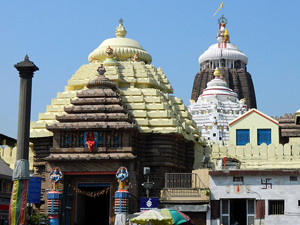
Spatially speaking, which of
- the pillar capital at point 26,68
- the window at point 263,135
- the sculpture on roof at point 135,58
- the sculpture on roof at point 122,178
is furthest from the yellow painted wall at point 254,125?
the pillar capital at point 26,68

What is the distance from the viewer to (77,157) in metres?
49.3

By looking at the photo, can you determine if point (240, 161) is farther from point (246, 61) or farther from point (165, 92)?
point (246, 61)

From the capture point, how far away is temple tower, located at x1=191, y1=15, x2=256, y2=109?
11594cm

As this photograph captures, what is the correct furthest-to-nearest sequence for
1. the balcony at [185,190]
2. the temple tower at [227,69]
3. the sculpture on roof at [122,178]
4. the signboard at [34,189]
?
the temple tower at [227,69] < the signboard at [34,189] < the sculpture on roof at [122,178] < the balcony at [185,190]

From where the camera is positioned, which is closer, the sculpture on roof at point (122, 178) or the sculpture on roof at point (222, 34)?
the sculpture on roof at point (122, 178)

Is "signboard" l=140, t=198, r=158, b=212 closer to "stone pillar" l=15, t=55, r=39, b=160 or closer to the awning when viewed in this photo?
the awning

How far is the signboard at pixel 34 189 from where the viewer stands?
4903cm

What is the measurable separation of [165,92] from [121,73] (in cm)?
475

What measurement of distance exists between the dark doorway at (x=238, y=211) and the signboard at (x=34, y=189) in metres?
12.4

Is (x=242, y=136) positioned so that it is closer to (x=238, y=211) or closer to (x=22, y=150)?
(x=238, y=211)

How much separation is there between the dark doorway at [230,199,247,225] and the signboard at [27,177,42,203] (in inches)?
489

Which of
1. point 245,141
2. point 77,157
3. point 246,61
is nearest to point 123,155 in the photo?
point 77,157

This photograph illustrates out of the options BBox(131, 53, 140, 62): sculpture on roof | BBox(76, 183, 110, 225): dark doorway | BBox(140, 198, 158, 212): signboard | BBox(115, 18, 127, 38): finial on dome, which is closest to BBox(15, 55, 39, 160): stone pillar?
BBox(76, 183, 110, 225): dark doorway

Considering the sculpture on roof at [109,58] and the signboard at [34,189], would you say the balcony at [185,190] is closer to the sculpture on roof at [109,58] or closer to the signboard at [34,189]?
the signboard at [34,189]
